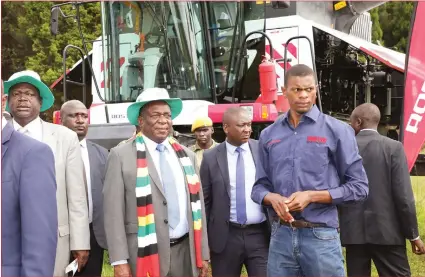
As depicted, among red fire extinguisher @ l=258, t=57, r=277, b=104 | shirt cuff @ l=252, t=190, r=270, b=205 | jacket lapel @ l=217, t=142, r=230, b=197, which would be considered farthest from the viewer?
red fire extinguisher @ l=258, t=57, r=277, b=104

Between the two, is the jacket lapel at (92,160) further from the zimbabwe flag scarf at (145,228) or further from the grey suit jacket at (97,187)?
Result: the zimbabwe flag scarf at (145,228)

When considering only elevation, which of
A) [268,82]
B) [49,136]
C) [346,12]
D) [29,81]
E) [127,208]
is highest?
[346,12]

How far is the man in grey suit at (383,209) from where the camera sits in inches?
213

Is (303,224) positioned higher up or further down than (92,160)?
further down

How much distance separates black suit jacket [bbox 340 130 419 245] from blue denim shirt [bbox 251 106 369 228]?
4.46 feet

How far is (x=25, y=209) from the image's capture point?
3.32m

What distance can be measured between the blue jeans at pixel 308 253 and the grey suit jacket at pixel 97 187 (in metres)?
1.64

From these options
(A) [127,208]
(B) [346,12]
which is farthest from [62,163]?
(B) [346,12]

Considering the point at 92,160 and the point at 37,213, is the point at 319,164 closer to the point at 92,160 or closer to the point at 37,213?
the point at 37,213

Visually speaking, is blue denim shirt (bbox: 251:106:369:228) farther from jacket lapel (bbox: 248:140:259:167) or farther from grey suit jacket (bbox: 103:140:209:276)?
jacket lapel (bbox: 248:140:259:167)

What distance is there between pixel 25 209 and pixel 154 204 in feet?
4.14

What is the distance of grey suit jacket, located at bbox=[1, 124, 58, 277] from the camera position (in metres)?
3.30

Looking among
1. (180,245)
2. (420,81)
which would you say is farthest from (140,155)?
(420,81)

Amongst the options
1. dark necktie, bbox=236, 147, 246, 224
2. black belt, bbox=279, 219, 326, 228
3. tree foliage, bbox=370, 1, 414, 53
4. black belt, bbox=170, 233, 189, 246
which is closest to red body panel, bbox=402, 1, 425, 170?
dark necktie, bbox=236, 147, 246, 224
